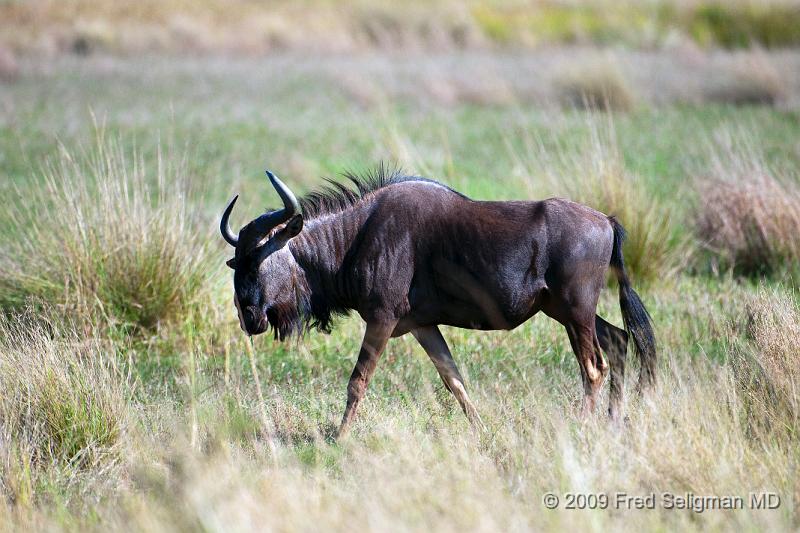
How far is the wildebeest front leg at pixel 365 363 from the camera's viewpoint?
6266mm

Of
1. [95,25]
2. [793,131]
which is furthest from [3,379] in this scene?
[95,25]

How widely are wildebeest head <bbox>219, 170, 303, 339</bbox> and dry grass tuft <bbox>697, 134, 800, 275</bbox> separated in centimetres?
475

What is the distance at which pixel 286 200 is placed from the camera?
6062 millimetres

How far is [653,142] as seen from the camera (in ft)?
52.9

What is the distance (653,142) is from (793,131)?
2018 millimetres

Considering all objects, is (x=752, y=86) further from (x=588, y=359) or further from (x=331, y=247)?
(x=331, y=247)

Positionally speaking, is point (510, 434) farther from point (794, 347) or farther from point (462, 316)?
point (794, 347)

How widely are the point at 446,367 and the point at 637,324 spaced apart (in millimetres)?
1140

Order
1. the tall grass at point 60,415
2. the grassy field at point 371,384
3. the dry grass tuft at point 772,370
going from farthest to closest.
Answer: the tall grass at point 60,415 < the dry grass tuft at point 772,370 < the grassy field at point 371,384

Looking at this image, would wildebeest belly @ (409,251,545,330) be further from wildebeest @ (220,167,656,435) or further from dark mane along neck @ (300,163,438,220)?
dark mane along neck @ (300,163,438,220)

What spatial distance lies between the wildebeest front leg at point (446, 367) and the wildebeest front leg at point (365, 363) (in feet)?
1.36

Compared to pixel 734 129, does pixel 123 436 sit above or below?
above

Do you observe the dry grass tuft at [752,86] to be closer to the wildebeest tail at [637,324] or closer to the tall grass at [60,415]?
the wildebeest tail at [637,324]
